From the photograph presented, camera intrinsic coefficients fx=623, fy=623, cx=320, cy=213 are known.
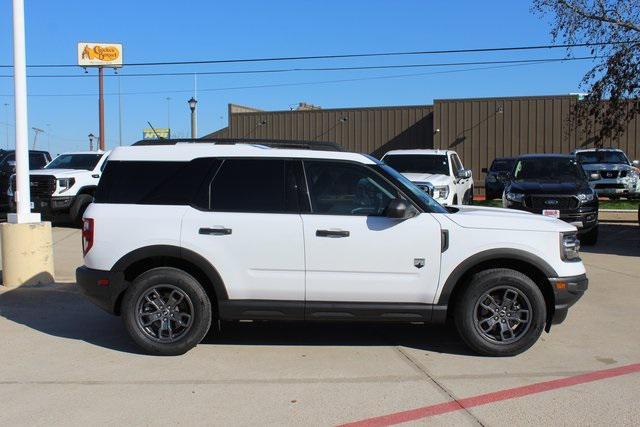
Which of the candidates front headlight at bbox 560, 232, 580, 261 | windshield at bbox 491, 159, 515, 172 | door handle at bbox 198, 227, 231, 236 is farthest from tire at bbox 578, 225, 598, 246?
windshield at bbox 491, 159, 515, 172

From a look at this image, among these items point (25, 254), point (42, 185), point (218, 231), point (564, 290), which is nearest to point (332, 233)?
point (218, 231)

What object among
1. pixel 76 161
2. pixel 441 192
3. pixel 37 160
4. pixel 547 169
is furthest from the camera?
pixel 37 160

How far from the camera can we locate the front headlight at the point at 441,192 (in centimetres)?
1199

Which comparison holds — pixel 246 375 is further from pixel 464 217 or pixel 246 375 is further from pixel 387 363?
pixel 464 217

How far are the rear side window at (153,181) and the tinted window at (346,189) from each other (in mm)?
924

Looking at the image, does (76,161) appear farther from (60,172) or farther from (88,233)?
(88,233)

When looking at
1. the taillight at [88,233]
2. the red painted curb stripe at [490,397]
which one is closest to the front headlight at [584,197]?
the red painted curb stripe at [490,397]

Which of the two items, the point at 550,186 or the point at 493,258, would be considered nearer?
the point at 493,258

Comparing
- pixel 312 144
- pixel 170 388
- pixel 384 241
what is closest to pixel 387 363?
pixel 384 241

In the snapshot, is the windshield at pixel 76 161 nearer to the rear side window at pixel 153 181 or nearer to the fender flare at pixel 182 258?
the rear side window at pixel 153 181

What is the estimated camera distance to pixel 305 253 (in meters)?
5.34

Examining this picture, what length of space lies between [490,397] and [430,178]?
8.00 m

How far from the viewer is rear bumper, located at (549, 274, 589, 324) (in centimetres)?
536

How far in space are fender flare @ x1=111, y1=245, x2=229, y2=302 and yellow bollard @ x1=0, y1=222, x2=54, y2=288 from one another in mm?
3335
